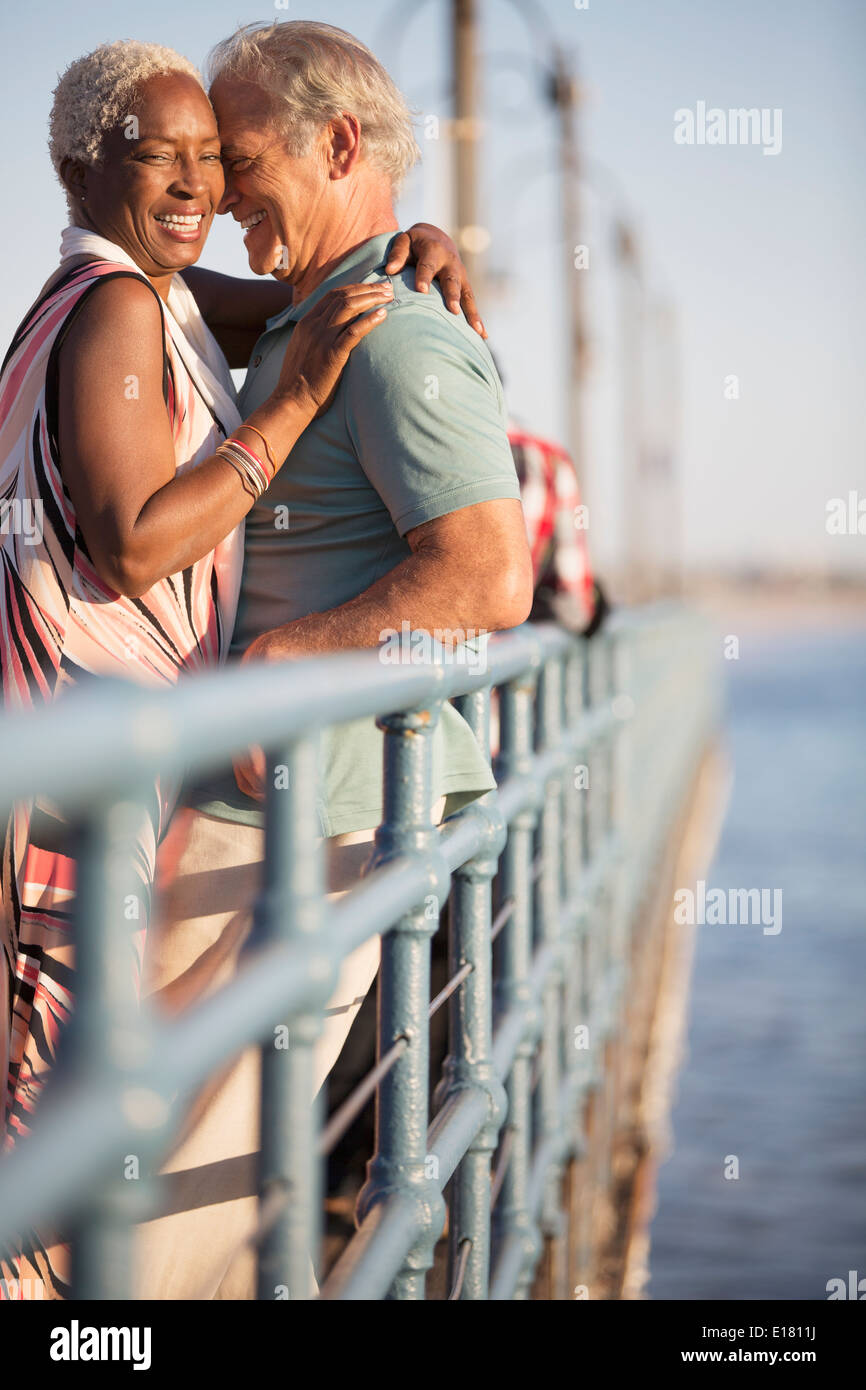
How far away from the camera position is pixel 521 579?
2.27 metres

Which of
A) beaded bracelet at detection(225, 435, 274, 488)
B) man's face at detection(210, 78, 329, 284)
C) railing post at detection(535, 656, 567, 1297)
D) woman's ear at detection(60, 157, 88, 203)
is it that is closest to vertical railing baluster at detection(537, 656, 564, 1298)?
railing post at detection(535, 656, 567, 1297)

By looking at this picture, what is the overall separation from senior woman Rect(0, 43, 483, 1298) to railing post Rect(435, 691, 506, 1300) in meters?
0.48

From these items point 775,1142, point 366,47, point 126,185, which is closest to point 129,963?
point 126,185

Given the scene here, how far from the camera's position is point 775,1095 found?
32.4 ft

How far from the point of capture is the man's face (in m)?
2.35

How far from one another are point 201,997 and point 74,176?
3.92 ft

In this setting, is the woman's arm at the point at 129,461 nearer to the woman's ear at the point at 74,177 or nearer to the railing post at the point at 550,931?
the woman's ear at the point at 74,177

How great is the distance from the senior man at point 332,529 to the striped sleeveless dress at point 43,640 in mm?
147

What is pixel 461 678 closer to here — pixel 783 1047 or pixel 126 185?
pixel 126 185

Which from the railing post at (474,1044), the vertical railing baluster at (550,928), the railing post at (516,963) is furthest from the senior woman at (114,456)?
the vertical railing baluster at (550,928)

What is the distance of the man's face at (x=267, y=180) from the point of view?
2.35m

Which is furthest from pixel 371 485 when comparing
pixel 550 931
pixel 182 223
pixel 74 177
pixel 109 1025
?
pixel 550 931

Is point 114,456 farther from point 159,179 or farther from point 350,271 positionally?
point 350,271
